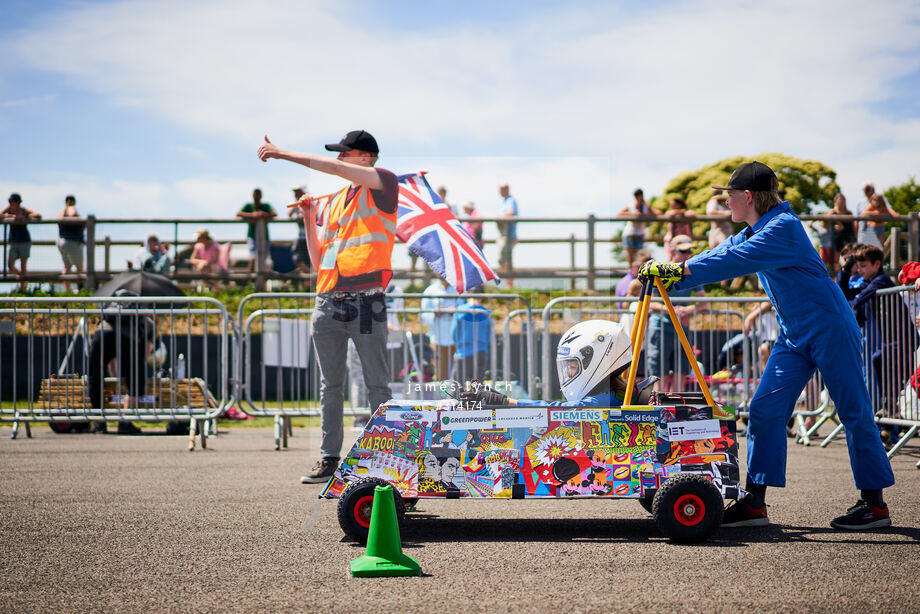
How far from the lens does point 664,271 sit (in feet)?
16.6

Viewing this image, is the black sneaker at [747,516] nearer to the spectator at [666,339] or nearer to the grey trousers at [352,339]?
the grey trousers at [352,339]

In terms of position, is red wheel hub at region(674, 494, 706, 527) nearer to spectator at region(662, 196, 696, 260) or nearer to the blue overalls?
the blue overalls

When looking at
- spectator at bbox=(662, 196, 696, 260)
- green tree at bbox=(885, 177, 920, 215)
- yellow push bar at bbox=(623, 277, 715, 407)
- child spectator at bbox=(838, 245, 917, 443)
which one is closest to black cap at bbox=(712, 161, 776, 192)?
yellow push bar at bbox=(623, 277, 715, 407)

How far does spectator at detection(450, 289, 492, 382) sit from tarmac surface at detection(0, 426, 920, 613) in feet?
10.1

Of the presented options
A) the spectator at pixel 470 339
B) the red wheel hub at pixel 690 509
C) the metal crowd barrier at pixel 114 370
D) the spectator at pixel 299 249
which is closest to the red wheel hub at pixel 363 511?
the red wheel hub at pixel 690 509

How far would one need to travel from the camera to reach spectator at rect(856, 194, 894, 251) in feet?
59.6

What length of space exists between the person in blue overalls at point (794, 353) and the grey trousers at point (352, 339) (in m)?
2.04

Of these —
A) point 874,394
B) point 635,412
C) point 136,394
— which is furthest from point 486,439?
point 136,394

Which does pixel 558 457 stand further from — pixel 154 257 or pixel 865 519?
pixel 154 257

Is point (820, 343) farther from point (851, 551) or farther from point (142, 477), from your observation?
point (142, 477)

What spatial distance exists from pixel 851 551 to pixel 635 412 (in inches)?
46.0

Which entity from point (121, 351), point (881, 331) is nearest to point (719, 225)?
point (881, 331)

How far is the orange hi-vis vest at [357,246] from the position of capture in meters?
6.38

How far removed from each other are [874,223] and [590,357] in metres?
15.1
